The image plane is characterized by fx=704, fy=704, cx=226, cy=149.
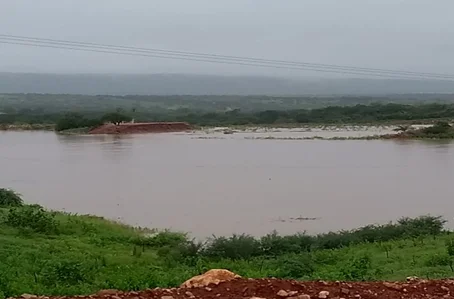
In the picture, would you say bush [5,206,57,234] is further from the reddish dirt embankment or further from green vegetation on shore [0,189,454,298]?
the reddish dirt embankment

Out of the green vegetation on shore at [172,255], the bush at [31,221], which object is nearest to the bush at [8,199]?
the green vegetation on shore at [172,255]

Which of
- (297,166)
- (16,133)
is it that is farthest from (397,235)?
(16,133)

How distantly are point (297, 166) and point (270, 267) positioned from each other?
681 inches

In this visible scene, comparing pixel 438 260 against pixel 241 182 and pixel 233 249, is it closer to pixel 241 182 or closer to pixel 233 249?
pixel 233 249

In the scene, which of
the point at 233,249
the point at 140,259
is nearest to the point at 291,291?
the point at 140,259

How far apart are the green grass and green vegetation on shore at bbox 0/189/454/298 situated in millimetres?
12

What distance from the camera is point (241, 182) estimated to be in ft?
73.8

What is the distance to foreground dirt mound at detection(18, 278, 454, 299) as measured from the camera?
15.4ft

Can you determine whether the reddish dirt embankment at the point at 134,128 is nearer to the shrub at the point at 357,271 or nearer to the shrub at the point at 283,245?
the shrub at the point at 283,245

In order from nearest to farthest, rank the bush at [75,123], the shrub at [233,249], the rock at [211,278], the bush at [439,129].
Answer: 1. the rock at [211,278]
2. the shrub at [233,249]
3. the bush at [439,129]
4. the bush at [75,123]

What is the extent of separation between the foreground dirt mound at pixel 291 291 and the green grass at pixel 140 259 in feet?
7.23

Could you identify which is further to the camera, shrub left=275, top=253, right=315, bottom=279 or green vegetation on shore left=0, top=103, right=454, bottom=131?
green vegetation on shore left=0, top=103, right=454, bottom=131

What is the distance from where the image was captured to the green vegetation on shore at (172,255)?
25.4ft

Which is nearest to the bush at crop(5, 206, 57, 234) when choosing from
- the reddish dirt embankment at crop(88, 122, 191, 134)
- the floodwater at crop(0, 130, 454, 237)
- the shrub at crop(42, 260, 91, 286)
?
the floodwater at crop(0, 130, 454, 237)
